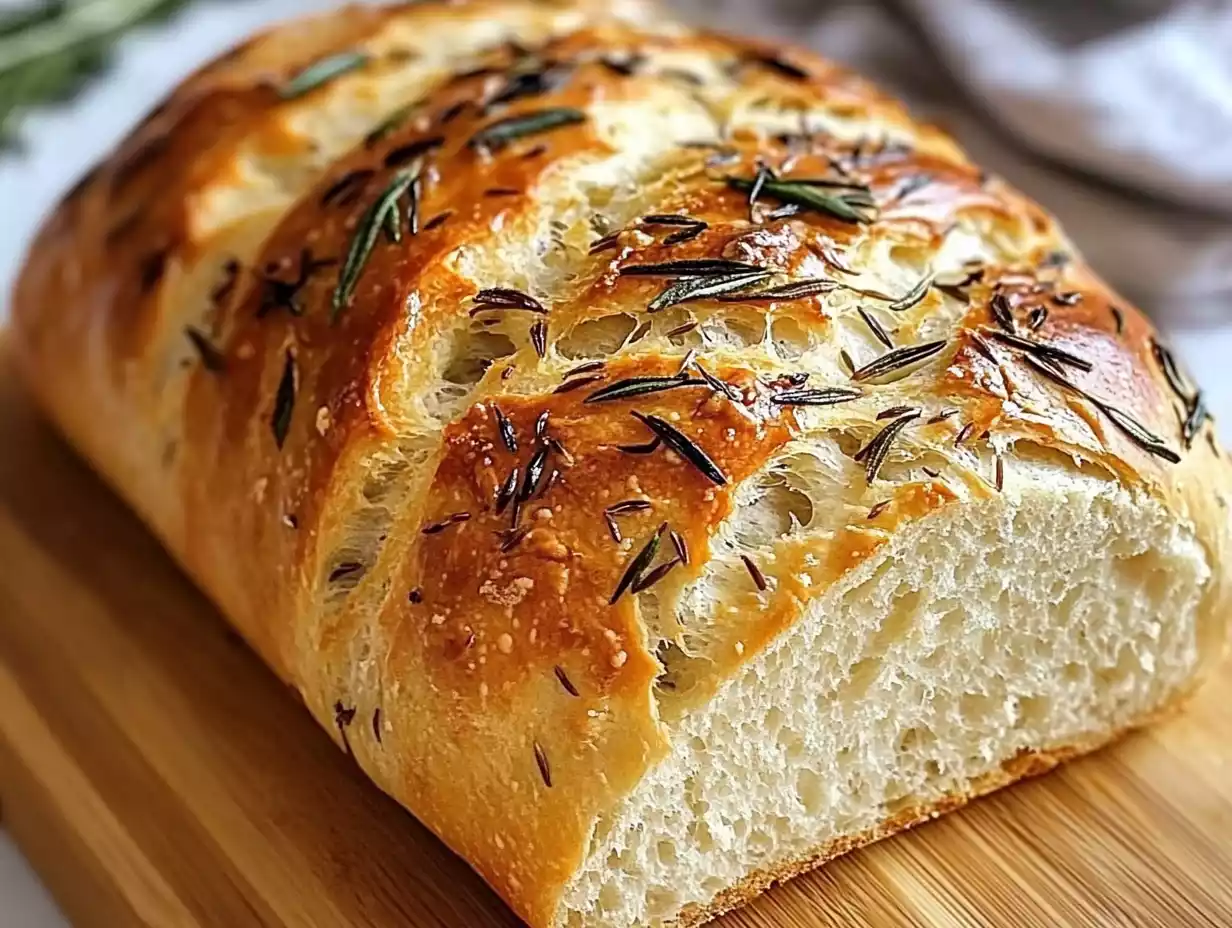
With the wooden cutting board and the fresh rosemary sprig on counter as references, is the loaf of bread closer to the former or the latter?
the wooden cutting board

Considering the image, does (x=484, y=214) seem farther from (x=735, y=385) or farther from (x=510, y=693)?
(x=510, y=693)

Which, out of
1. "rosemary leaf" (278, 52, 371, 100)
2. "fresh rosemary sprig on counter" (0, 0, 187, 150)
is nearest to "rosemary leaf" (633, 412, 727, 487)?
"rosemary leaf" (278, 52, 371, 100)

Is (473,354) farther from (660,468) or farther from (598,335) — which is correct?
(660,468)

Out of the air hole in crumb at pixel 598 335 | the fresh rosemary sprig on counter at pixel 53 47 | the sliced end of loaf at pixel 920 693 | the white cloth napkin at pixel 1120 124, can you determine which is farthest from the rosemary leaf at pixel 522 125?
the fresh rosemary sprig on counter at pixel 53 47

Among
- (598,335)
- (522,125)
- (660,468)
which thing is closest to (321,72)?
(522,125)

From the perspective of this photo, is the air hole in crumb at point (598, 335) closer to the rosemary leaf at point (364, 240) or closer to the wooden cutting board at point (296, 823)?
the rosemary leaf at point (364, 240)

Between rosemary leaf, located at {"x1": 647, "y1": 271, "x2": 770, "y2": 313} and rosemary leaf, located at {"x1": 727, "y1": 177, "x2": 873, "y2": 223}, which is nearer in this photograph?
rosemary leaf, located at {"x1": 647, "y1": 271, "x2": 770, "y2": 313}
